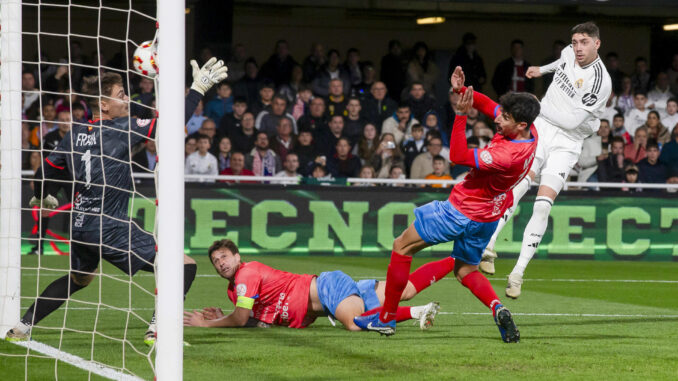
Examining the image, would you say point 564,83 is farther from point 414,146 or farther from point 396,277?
point 414,146

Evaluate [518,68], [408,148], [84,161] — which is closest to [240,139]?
[408,148]

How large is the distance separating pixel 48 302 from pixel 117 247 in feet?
2.37

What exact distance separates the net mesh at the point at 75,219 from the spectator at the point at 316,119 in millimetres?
2685

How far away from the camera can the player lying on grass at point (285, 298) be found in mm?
7289

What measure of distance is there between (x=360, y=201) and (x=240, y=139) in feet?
8.08

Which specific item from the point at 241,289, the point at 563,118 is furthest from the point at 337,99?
the point at 241,289

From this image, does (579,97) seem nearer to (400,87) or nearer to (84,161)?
(84,161)

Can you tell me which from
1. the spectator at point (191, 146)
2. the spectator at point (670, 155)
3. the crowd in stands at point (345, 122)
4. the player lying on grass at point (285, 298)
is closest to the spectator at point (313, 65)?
the crowd in stands at point (345, 122)

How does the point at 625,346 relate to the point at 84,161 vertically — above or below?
below

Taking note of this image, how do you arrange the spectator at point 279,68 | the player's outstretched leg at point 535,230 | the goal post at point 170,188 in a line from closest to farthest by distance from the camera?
the goal post at point 170,188 → the player's outstretched leg at point 535,230 → the spectator at point 279,68

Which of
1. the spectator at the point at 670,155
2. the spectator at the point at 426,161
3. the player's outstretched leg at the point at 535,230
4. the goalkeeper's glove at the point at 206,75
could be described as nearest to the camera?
the goalkeeper's glove at the point at 206,75

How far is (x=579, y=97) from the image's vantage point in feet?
29.6

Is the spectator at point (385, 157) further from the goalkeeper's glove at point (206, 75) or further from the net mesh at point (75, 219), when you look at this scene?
the goalkeeper's glove at point (206, 75)

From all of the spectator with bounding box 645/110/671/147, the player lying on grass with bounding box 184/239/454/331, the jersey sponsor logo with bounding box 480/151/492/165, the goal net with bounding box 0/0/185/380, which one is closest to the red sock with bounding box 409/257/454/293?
the player lying on grass with bounding box 184/239/454/331
